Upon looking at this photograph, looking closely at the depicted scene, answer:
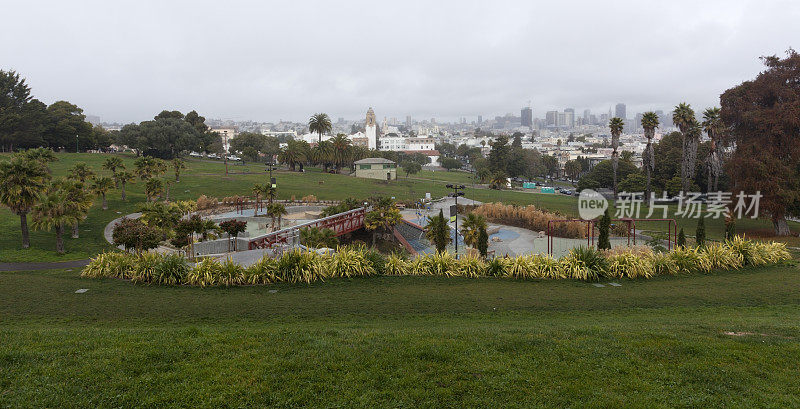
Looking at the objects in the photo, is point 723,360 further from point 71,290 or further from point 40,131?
point 40,131

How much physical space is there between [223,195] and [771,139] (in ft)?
154

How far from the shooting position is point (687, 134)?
44.2 m

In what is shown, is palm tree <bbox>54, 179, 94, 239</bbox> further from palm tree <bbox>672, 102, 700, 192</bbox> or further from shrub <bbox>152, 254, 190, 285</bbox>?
palm tree <bbox>672, 102, 700, 192</bbox>

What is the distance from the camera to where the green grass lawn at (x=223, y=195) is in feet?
81.9

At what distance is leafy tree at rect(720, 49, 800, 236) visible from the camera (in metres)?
29.1

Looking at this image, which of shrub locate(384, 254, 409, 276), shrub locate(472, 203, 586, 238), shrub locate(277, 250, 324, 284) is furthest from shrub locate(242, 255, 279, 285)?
shrub locate(472, 203, 586, 238)

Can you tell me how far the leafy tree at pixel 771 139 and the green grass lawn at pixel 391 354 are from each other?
73.1 feet

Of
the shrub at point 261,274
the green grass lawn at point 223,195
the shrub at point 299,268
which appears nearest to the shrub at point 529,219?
the green grass lawn at point 223,195

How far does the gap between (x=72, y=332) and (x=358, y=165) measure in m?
60.3

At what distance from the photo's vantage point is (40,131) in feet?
199

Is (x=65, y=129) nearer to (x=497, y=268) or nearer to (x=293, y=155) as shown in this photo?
(x=293, y=155)

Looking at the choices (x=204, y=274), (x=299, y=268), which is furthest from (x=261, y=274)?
(x=204, y=274)

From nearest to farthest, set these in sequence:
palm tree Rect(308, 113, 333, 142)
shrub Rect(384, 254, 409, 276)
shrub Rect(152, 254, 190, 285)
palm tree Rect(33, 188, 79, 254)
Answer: shrub Rect(152, 254, 190, 285)
shrub Rect(384, 254, 409, 276)
palm tree Rect(33, 188, 79, 254)
palm tree Rect(308, 113, 333, 142)

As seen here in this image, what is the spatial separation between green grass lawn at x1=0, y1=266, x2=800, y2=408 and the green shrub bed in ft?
7.80
